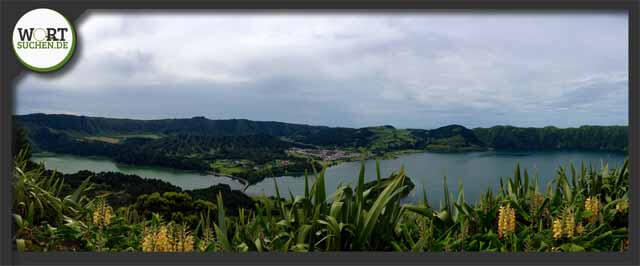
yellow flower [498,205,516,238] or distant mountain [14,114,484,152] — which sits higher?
distant mountain [14,114,484,152]

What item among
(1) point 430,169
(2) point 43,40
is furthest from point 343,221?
(2) point 43,40

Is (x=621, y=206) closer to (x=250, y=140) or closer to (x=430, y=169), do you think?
(x=430, y=169)

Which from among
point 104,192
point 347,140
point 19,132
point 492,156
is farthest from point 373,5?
point 19,132

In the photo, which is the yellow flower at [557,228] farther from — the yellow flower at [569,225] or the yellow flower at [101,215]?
the yellow flower at [101,215]

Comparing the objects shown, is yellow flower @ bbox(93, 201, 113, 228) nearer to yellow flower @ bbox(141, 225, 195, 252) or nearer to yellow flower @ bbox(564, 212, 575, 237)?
yellow flower @ bbox(141, 225, 195, 252)

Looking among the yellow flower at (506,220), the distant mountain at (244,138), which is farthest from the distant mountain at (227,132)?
the yellow flower at (506,220)

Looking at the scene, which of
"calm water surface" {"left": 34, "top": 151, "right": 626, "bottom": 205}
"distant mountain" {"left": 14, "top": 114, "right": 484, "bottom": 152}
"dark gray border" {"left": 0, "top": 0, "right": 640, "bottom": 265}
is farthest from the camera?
"distant mountain" {"left": 14, "top": 114, "right": 484, "bottom": 152}

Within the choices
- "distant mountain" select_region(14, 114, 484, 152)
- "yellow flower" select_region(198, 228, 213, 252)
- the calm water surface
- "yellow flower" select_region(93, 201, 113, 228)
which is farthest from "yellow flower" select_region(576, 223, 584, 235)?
"yellow flower" select_region(93, 201, 113, 228)
